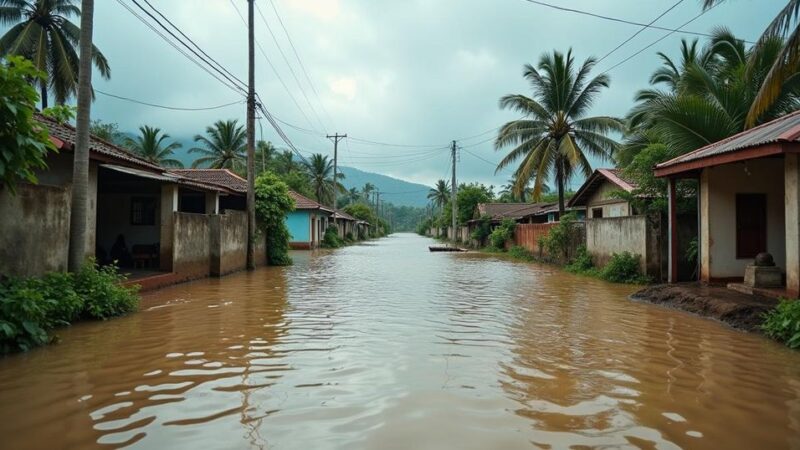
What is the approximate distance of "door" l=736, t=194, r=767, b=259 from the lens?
38.5 feet

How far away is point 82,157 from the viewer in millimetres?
8820

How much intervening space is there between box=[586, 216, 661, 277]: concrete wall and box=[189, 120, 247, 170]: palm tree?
32433mm

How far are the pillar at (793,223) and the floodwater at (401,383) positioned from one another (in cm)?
161

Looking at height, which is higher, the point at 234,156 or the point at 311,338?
the point at 234,156

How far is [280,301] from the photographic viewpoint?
1071 cm

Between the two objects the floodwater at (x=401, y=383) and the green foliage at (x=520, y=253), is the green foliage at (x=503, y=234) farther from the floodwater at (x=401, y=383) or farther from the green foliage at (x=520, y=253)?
→ the floodwater at (x=401, y=383)

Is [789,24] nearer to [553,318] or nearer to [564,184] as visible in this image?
[553,318]

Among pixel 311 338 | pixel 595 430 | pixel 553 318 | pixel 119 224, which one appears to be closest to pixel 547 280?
pixel 553 318

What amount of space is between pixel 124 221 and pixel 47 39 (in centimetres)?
1204

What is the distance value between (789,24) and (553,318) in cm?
643

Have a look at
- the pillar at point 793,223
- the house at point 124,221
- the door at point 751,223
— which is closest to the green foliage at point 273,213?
the house at point 124,221

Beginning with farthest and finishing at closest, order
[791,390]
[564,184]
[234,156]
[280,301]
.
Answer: [234,156] → [564,184] → [280,301] → [791,390]

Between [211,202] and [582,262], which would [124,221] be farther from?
[582,262]

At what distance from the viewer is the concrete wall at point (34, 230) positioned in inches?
284
